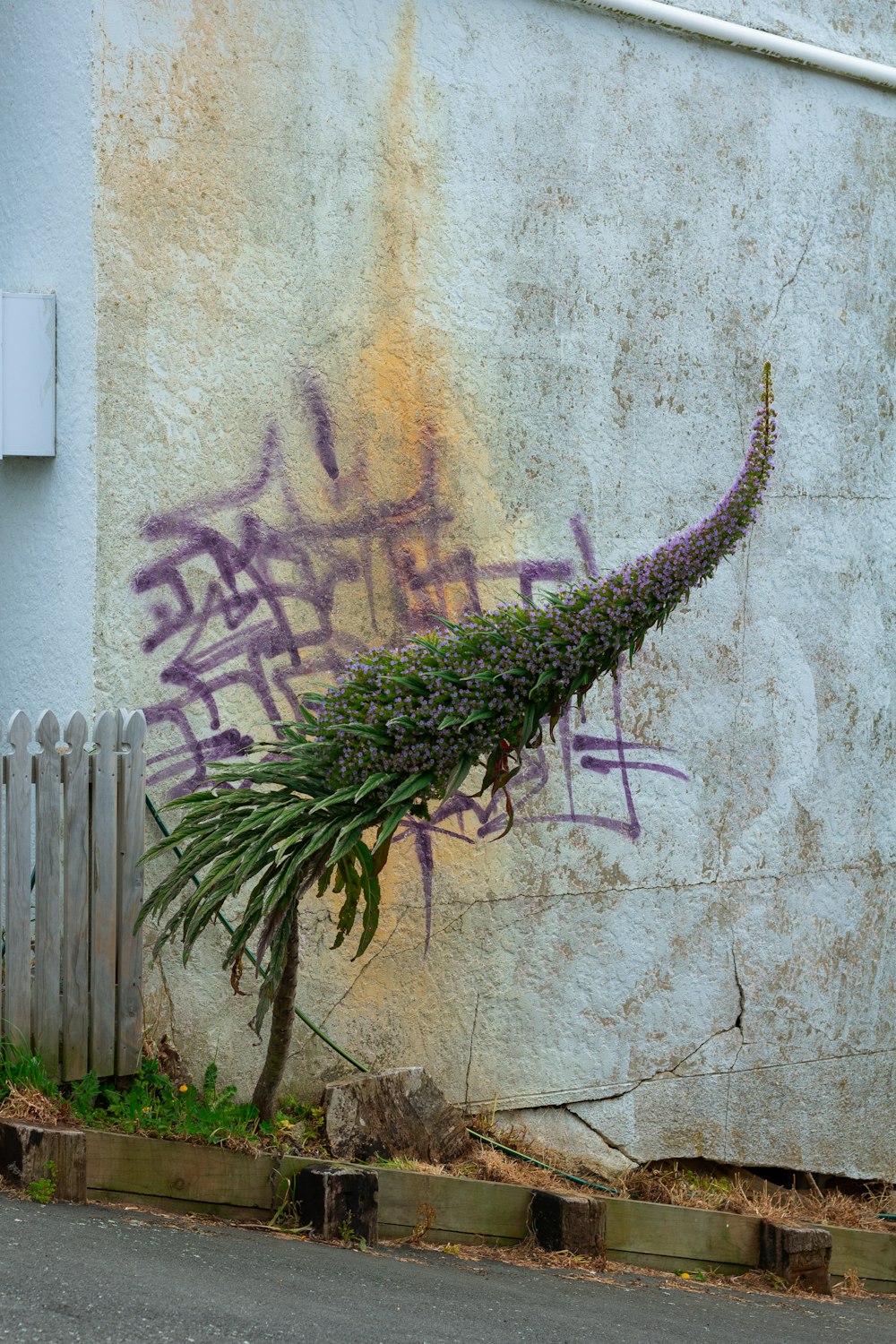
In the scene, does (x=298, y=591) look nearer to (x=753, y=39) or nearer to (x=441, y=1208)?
(x=441, y=1208)

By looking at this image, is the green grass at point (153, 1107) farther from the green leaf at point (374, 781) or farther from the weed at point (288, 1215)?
the green leaf at point (374, 781)

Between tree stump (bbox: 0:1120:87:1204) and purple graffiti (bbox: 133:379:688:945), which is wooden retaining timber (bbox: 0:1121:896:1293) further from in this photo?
purple graffiti (bbox: 133:379:688:945)

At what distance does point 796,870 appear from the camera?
586cm

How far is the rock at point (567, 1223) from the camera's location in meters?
4.48

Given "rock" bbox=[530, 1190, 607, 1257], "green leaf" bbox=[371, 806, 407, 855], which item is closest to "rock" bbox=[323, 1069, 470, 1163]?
"rock" bbox=[530, 1190, 607, 1257]

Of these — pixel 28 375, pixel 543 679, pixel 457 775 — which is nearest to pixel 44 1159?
pixel 457 775

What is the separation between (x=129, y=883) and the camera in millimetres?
4332

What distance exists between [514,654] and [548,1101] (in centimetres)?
230

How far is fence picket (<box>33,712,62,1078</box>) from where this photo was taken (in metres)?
4.18

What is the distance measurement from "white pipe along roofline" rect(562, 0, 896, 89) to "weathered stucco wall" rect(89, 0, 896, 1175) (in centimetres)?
6

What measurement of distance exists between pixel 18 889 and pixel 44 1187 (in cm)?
85

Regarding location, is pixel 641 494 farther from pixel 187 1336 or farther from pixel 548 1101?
pixel 187 1336

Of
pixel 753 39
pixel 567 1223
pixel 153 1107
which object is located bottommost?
pixel 567 1223

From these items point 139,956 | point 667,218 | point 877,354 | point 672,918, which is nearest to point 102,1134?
point 139,956
